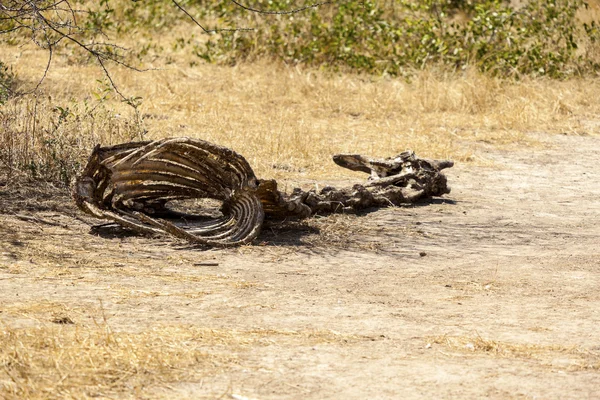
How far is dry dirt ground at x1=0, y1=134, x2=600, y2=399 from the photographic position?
12.7ft

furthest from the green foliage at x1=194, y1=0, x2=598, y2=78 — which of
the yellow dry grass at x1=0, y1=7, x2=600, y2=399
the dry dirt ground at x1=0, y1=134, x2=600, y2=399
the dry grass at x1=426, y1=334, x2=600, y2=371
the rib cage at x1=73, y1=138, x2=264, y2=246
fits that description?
the dry grass at x1=426, y1=334, x2=600, y2=371

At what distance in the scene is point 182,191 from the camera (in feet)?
22.2

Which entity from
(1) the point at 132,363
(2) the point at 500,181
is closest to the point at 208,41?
(2) the point at 500,181

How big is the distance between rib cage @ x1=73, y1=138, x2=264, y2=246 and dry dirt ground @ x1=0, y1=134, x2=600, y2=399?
0.63 feet

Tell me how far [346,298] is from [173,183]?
2.02 m

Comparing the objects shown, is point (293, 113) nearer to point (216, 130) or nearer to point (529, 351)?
point (216, 130)

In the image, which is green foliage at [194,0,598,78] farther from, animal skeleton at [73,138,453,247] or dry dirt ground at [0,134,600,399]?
animal skeleton at [73,138,453,247]

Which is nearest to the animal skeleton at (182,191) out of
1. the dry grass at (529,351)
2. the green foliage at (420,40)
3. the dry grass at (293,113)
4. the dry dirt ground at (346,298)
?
the dry dirt ground at (346,298)

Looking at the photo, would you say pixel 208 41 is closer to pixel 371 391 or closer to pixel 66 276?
pixel 66 276

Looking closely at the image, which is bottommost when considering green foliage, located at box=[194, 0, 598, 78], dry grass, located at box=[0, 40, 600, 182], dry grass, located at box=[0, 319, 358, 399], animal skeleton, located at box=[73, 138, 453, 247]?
dry grass, located at box=[0, 319, 358, 399]

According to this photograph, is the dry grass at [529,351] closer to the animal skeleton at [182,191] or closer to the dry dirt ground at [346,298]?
the dry dirt ground at [346,298]

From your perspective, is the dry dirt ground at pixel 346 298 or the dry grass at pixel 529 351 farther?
the dry grass at pixel 529 351

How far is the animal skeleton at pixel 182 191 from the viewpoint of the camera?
20.7 feet

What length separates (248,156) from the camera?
898cm
